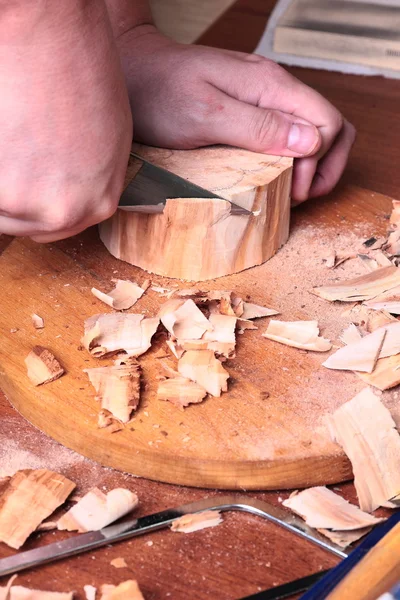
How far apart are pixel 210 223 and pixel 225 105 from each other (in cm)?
23

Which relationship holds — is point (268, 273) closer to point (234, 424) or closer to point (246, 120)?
point (246, 120)

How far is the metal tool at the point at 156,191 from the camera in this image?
123cm

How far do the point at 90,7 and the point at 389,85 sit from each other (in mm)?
1288

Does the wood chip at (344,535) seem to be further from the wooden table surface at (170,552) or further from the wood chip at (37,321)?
the wood chip at (37,321)

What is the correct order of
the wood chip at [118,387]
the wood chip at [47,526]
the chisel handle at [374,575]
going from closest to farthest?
the chisel handle at [374,575] < the wood chip at [47,526] < the wood chip at [118,387]

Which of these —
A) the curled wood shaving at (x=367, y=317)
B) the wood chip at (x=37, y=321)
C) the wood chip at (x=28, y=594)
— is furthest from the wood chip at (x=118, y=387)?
the curled wood shaving at (x=367, y=317)

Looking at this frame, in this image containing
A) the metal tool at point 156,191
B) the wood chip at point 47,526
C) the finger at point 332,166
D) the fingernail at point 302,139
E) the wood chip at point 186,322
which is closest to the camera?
the wood chip at point 47,526

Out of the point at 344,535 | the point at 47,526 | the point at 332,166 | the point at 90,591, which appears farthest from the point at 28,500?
the point at 332,166

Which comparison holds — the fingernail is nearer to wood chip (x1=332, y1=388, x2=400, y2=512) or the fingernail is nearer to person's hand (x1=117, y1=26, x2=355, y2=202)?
person's hand (x1=117, y1=26, x2=355, y2=202)

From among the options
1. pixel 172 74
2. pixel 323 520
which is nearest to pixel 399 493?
pixel 323 520

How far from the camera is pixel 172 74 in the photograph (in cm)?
139

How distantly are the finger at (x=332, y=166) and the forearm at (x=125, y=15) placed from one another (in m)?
0.44

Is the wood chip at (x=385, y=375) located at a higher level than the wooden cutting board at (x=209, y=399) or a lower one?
higher

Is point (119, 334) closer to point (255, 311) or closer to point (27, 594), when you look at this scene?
point (255, 311)
